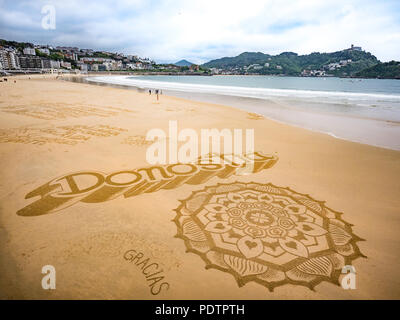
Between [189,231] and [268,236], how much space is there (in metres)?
1.36

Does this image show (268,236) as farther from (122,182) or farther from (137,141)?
(137,141)

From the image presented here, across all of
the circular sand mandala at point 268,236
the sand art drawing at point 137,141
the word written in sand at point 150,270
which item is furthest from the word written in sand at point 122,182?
the sand art drawing at point 137,141

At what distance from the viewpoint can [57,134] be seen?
29.3ft

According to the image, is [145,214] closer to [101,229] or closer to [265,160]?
[101,229]

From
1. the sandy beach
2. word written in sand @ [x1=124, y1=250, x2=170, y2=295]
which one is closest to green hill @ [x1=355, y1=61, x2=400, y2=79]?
the sandy beach

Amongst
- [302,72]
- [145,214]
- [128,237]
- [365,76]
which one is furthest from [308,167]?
[302,72]

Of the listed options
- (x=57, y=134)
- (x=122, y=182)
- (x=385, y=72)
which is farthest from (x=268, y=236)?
(x=385, y=72)

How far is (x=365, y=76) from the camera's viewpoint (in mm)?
134625

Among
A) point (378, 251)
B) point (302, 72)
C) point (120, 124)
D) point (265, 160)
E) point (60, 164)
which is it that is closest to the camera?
point (378, 251)

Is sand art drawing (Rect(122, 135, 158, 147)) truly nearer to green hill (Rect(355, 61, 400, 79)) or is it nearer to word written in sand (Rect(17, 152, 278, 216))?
word written in sand (Rect(17, 152, 278, 216))

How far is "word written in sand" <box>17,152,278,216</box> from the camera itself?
444cm

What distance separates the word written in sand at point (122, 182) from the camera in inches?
175

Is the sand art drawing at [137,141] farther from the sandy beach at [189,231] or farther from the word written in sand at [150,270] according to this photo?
the word written in sand at [150,270]

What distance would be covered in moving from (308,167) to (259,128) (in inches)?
208
